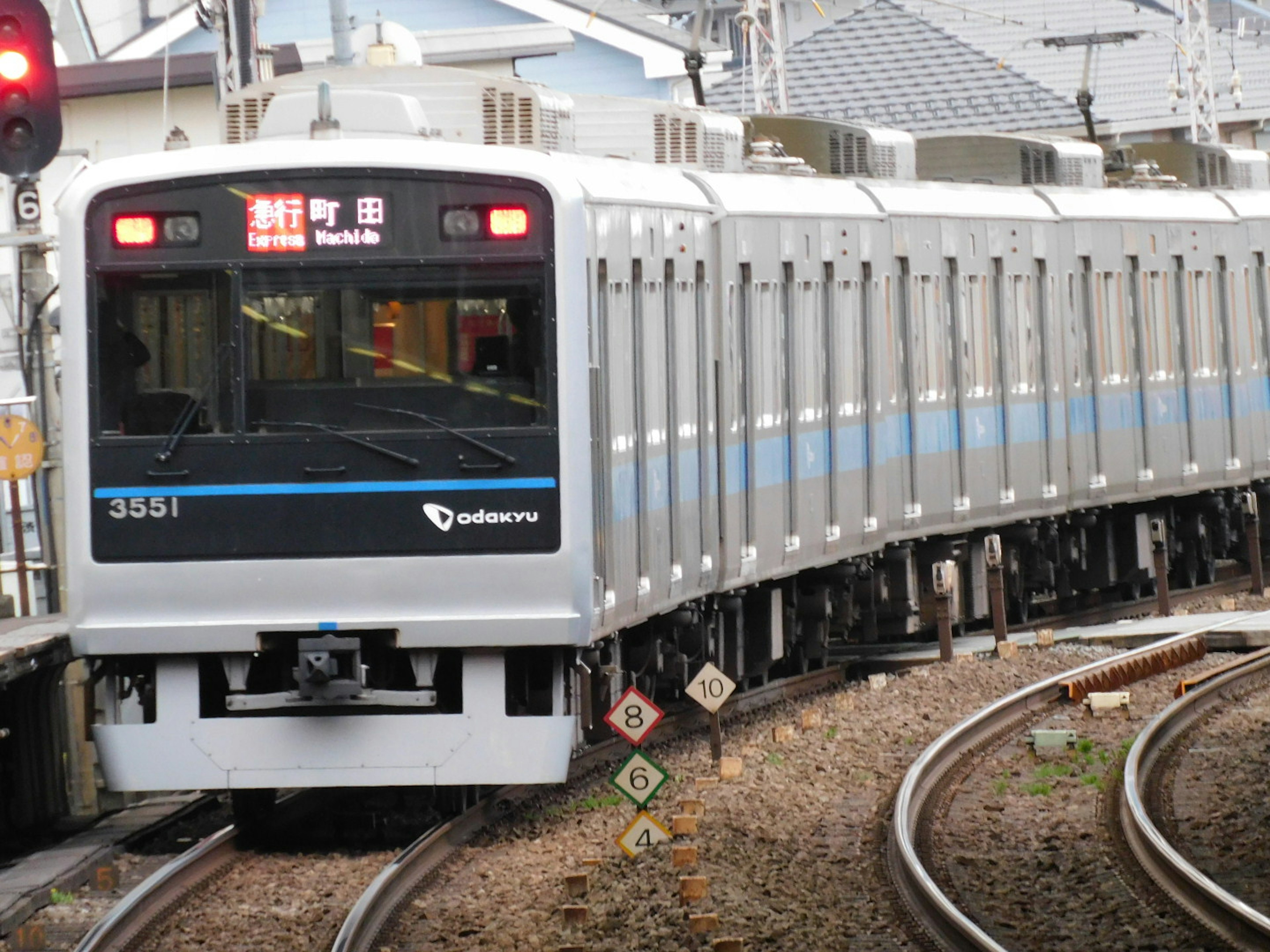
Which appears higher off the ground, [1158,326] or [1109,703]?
[1158,326]

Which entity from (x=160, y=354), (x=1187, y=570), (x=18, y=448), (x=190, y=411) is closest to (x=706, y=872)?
(x=190, y=411)

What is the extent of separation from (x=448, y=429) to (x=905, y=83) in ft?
111

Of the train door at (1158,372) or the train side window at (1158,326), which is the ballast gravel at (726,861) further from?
the train side window at (1158,326)

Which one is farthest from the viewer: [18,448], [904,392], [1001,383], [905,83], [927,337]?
[905,83]

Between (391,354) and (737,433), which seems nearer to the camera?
(391,354)

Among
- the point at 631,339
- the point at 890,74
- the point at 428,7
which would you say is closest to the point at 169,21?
the point at 631,339

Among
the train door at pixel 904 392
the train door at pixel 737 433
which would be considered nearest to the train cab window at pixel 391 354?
the train door at pixel 737 433

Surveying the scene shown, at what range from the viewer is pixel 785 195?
45.0ft

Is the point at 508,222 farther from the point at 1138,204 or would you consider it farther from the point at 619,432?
the point at 1138,204

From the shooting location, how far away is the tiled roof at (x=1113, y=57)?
42312mm

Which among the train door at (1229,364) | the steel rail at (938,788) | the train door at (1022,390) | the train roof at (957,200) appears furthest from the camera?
the train door at (1229,364)

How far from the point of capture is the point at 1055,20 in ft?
143

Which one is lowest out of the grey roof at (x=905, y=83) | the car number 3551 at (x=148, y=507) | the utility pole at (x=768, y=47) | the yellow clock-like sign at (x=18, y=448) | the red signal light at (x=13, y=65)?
the car number 3551 at (x=148, y=507)

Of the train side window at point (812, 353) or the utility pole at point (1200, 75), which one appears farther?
the utility pole at point (1200, 75)
